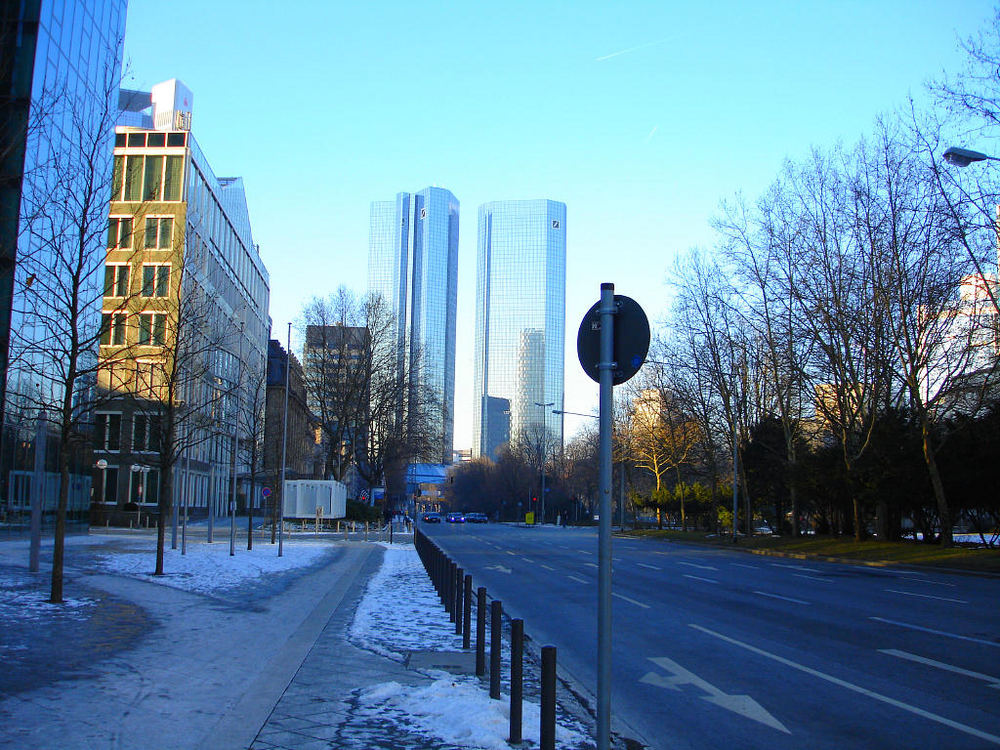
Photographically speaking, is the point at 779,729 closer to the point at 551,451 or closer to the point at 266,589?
the point at 266,589

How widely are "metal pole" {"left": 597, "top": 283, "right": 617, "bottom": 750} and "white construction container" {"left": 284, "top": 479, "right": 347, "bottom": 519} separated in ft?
144

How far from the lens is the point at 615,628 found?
525 inches

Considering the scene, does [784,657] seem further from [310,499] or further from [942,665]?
[310,499]

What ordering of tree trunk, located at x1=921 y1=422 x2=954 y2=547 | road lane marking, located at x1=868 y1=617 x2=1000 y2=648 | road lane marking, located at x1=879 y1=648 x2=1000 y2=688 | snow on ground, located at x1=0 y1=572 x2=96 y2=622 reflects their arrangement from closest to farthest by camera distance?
road lane marking, located at x1=879 y1=648 x2=1000 y2=688, road lane marking, located at x1=868 y1=617 x2=1000 y2=648, snow on ground, located at x1=0 y1=572 x2=96 y2=622, tree trunk, located at x1=921 y1=422 x2=954 y2=547

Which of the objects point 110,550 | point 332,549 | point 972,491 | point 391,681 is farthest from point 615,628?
point 972,491

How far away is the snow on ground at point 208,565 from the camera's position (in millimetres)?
18391

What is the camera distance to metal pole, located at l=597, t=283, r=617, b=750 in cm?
481

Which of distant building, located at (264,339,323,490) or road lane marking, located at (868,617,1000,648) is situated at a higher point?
distant building, located at (264,339,323,490)

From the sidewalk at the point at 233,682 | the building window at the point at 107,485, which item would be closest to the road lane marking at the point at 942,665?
the sidewalk at the point at 233,682

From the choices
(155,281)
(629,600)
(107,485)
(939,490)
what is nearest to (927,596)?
(629,600)

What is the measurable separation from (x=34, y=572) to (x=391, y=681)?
13.6 meters

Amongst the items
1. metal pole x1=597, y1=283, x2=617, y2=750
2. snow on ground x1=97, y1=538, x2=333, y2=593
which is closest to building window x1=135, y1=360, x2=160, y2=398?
snow on ground x1=97, y1=538, x2=333, y2=593

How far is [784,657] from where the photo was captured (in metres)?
10.6

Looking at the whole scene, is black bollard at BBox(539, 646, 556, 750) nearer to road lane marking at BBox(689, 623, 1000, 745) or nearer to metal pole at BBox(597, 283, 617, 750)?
metal pole at BBox(597, 283, 617, 750)
